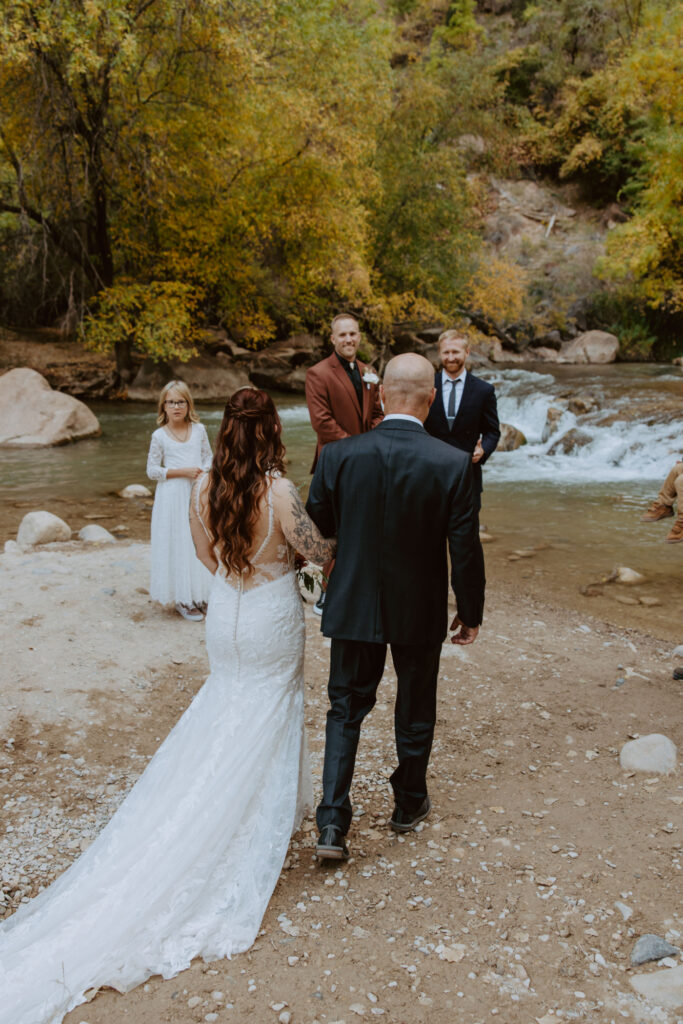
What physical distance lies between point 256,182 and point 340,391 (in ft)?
47.6

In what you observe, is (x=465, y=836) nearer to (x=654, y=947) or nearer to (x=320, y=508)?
(x=654, y=947)

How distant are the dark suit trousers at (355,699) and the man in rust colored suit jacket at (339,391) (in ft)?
8.53

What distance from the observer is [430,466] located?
107 inches

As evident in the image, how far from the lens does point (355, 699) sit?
293cm

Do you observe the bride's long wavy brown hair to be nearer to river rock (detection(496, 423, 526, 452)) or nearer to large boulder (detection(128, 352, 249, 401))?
river rock (detection(496, 423, 526, 452))

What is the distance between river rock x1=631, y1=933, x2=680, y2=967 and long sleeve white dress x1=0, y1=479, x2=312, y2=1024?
1233 mm

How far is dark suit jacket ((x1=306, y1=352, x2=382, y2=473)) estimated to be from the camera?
5.40 meters

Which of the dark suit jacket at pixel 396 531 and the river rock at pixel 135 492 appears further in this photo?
the river rock at pixel 135 492

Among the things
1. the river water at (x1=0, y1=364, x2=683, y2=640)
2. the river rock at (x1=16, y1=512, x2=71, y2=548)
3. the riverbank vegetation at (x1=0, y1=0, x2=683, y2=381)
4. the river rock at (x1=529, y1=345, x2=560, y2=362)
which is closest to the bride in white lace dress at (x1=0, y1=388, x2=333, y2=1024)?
the river water at (x1=0, y1=364, x2=683, y2=640)

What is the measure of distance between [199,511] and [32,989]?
161 centimetres

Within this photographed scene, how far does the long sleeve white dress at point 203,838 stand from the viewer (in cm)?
234

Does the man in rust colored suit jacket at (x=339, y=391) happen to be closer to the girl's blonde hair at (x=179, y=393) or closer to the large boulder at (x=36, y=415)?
the girl's blonde hair at (x=179, y=393)

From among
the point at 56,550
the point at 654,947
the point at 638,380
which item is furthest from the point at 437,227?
the point at 654,947

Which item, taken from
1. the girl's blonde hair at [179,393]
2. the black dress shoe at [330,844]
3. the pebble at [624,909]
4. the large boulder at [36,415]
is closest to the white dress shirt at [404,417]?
the black dress shoe at [330,844]
